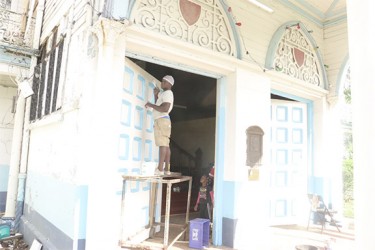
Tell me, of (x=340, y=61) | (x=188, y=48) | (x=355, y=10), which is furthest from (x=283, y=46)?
(x=355, y=10)

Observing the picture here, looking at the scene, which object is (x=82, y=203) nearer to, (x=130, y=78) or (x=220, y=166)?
(x=130, y=78)

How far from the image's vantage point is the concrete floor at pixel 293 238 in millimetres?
4988

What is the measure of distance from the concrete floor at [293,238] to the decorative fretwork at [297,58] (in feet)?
11.2

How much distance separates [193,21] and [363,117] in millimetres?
3911

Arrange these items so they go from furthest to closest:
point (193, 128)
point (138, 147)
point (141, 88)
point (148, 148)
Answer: point (193, 128), point (148, 148), point (141, 88), point (138, 147)

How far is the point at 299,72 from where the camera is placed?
6734 mm

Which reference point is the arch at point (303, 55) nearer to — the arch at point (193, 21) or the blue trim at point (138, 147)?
the arch at point (193, 21)

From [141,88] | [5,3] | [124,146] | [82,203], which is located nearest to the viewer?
[82,203]

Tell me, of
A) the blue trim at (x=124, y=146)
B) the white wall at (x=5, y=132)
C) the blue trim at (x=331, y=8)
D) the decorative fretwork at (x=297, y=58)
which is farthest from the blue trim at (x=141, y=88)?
the white wall at (x=5, y=132)

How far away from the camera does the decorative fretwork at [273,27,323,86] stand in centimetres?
635

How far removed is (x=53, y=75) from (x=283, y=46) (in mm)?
4844

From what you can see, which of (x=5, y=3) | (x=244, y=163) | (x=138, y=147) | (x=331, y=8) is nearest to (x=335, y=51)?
(x=331, y=8)

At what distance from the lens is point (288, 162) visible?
23.2 ft

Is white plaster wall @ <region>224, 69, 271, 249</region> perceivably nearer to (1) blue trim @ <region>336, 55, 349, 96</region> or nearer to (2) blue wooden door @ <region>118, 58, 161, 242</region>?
(2) blue wooden door @ <region>118, 58, 161, 242</region>
